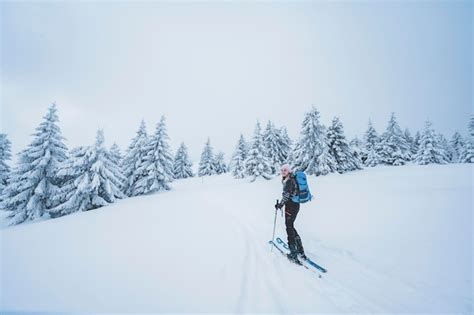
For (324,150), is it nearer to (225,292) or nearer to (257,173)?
(257,173)

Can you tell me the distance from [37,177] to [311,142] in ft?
104

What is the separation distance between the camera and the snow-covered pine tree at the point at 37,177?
17.1 metres

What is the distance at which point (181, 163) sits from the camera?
170 feet

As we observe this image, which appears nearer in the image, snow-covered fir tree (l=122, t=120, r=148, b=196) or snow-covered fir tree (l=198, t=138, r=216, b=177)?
snow-covered fir tree (l=122, t=120, r=148, b=196)

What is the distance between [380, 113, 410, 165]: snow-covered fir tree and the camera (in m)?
37.9

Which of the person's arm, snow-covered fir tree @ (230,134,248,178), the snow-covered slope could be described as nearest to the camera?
the snow-covered slope

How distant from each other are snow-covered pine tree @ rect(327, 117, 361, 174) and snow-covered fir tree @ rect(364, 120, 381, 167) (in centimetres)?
1409

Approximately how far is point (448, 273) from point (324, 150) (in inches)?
951

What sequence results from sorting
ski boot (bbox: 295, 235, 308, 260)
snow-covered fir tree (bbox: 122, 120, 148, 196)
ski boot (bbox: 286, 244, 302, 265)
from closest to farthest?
ski boot (bbox: 286, 244, 302, 265) → ski boot (bbox: 295, 235, 308, 260) → snow-covered fir tree (bbox: 122, 120, 148, 196)

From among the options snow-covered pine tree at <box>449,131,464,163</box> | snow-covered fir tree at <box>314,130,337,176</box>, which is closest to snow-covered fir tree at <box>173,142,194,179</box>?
snow-covered fir tree at <box>314,130,337,176</box>

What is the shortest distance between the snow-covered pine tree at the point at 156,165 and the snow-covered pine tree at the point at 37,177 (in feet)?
26.7

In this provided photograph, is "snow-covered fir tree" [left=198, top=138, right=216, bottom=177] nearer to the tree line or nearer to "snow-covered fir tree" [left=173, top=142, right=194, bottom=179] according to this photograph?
"snow-covered fir tree" [left=173, top=142, right=194, bottom=179]

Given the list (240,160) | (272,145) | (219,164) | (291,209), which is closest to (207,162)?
(219,164)

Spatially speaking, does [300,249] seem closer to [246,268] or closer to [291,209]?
[291,209]
